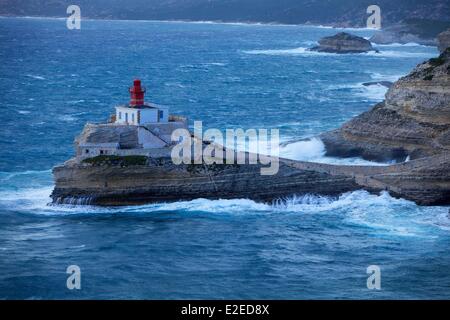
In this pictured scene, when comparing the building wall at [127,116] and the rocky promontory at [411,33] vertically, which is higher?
the rocky promontory at [411,33]

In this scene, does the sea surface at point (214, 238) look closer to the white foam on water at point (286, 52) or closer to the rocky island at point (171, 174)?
the rocky island at point (171, 174)

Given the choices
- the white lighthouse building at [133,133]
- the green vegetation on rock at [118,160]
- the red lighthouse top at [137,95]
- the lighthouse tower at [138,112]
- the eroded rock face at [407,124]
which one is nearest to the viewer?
the green vegetation on rock at [118,160]

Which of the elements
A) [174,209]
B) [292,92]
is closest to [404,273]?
[174,209]

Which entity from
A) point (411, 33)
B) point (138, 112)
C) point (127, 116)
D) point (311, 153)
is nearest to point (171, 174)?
point (138, 112)

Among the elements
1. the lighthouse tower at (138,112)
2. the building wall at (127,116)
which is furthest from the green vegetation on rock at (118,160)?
the building wall at (127,116)

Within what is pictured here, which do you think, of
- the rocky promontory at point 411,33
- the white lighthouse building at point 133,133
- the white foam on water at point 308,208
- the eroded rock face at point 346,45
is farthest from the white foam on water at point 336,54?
the white foam on water at point 308,208

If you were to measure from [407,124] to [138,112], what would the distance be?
586 inches

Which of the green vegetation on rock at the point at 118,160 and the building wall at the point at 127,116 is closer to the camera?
the green vegetation on rock at the point at 118,160

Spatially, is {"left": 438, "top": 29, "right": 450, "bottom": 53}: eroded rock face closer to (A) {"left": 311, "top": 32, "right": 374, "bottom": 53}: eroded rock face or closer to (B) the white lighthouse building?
(A) {"left": 311, "top": 32, "right": 374, "bottom": 53}: eroded rock face

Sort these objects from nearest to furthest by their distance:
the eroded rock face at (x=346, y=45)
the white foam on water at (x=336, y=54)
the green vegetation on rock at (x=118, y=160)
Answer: the green vegetation on rock at (x=118, y=160)
the white foam on water at (x=336, y=54)
the eroded rock face at (x=346, y=45)

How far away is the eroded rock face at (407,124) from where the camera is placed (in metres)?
58.1

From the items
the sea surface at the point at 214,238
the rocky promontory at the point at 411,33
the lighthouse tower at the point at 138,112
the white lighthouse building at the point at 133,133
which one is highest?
the rocky promontory at the point at 411,33

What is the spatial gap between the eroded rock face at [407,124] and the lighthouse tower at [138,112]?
10.6m

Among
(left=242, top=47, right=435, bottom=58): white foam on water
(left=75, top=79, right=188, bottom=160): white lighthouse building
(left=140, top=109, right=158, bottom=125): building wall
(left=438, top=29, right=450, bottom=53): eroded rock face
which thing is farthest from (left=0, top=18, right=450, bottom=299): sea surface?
(left=242, top=47, right=435, bottom=58): white foam on water
